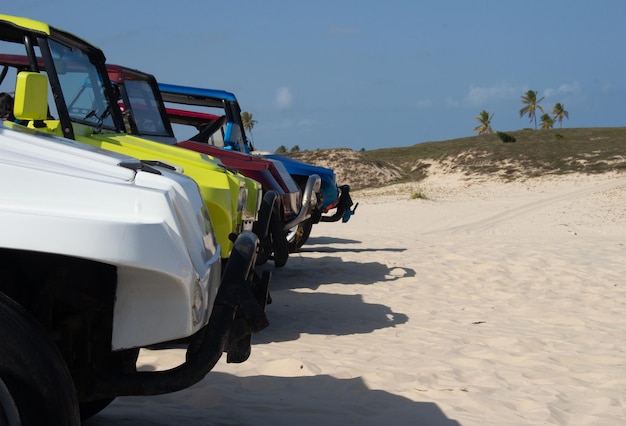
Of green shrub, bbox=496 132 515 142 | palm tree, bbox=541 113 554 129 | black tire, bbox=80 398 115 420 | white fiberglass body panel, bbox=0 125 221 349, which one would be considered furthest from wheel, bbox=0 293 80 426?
palm tree, bbox=541 113 554 129

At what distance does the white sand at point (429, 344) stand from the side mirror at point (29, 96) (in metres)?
1.52

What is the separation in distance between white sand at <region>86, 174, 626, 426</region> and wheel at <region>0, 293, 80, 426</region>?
164 centimetres

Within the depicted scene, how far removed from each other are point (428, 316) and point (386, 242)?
285 inches

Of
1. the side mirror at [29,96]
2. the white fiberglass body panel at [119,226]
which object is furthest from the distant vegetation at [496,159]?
the white fiberglass body panel at [119,226]

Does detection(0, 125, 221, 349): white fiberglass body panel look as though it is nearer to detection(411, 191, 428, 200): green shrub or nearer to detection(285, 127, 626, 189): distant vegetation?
detection(411, 191, 428, 200): green shrub

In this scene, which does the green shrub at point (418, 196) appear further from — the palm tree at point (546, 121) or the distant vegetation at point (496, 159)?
the palm tree at point (546, 121)

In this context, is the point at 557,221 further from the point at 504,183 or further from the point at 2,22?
the point at 2,22

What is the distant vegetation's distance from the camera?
3481 centimetres

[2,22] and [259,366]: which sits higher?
[2,22]

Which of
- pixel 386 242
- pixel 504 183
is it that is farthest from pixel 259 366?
pixel 504 183

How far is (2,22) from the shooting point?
5.38m

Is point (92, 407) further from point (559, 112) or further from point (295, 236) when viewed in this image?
point (559, 112)

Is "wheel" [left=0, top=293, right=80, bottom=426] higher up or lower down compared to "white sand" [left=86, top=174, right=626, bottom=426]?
higher up

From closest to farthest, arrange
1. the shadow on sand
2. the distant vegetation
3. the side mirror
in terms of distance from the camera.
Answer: the side mirror
the shadow on sand
the distant vegetation
